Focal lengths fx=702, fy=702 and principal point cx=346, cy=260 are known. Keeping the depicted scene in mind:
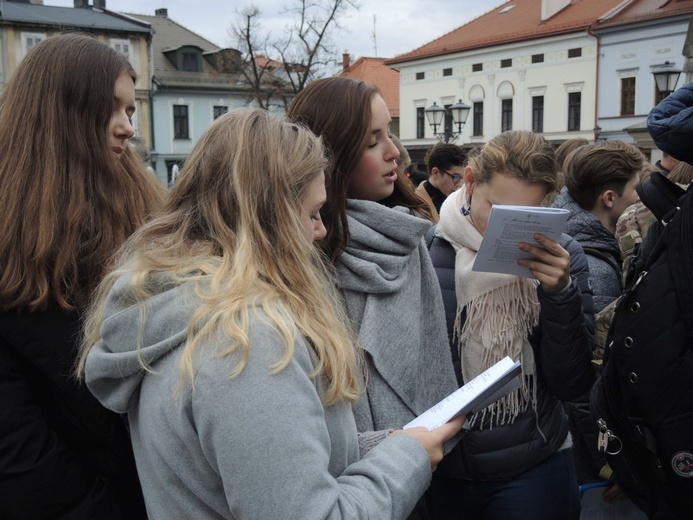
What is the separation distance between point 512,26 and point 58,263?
37.0m

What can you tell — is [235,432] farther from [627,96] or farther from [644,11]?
[644,11]

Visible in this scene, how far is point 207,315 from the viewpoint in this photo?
4.21 feet

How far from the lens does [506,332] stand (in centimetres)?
227

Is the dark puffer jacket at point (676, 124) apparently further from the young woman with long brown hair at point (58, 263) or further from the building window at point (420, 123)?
the building window at point (420, 123)

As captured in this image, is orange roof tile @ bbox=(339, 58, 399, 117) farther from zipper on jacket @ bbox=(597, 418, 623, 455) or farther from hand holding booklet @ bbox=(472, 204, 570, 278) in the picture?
zipper on jacket @ bbox=(597, 418, 623, 455)

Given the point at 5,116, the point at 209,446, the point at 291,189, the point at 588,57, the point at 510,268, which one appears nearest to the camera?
the point at 209,446

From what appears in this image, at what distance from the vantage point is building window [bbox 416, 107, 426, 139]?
38.1 meters

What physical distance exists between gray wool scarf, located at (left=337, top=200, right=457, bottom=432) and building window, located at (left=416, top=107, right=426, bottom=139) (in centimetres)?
3676

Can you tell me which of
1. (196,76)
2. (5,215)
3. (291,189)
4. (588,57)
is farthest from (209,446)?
(196,76)

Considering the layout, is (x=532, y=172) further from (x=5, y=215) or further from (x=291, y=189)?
(x=5, y=215)

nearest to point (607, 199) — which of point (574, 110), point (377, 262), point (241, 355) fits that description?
point (377, 262)

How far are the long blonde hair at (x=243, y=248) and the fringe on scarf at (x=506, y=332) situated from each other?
3.00ft

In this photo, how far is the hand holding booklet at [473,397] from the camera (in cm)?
171

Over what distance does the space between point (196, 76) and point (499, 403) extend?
41.3 meters
